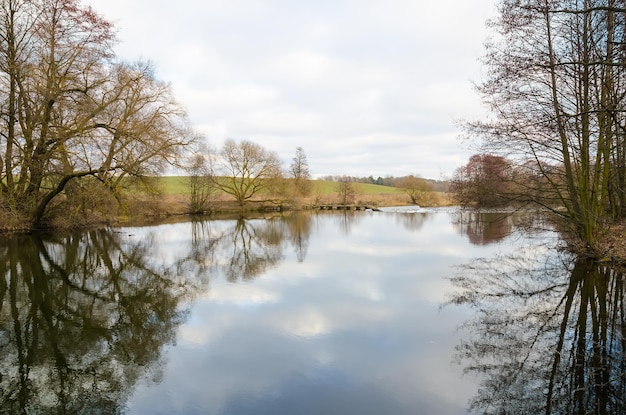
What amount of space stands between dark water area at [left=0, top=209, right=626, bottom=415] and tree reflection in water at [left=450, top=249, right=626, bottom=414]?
0.02 metres

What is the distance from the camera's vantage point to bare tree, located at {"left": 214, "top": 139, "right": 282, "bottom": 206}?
4119cm

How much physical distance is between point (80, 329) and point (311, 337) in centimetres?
350

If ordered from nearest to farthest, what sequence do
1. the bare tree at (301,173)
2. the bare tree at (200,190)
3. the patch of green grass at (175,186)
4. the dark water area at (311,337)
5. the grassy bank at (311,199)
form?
the dark water area at (311,337)
the patch of green grass at (175,186)
the bare tree at (200,190)
the grassy bank at (311,199)
the bare tree at (301,173)

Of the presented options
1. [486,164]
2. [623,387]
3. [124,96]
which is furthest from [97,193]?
[623,387]

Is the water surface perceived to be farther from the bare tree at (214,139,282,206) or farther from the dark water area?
the bare tree at (214,139,282,206)

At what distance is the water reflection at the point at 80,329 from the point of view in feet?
13.3

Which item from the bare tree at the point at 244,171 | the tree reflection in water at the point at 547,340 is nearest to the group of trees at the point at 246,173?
the bare tree at the point at 244,171

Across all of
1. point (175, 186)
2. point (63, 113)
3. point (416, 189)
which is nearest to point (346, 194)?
point (416, 189)

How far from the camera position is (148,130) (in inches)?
684

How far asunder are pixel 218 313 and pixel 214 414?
320 cm

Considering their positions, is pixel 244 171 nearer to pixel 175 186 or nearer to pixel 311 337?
pixel 175 186

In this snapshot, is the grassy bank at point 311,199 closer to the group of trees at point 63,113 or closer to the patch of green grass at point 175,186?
the patch of green grass at point 175,186

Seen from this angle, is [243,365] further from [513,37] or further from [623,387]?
[513,37]

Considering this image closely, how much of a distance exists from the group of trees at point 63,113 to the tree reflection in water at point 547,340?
1474 centimetres
